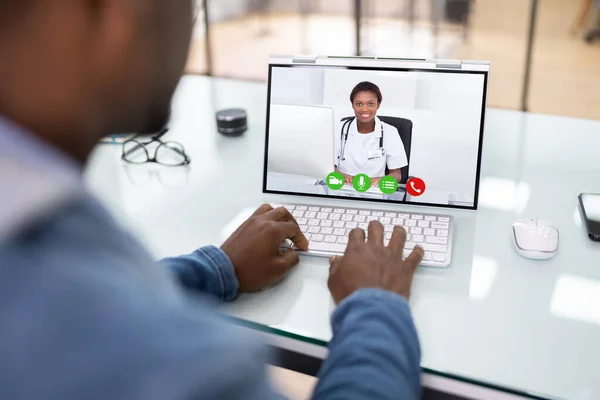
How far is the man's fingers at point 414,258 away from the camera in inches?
35.2

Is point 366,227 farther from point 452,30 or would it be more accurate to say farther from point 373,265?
point 452,30

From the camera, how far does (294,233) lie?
3.21ft

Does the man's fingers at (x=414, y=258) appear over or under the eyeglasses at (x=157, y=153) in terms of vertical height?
under

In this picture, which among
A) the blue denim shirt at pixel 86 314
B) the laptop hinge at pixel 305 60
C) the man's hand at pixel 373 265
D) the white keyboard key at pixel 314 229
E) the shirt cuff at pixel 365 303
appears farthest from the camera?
the laptop hinge at pixel 305 60

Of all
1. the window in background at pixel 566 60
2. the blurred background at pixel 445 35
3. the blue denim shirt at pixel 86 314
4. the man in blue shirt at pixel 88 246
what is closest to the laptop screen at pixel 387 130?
the man in blue shirt at pixel 88 246

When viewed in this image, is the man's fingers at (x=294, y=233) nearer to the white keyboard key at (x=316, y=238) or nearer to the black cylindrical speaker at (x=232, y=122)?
the white keyboard key at (x=316, y=238)

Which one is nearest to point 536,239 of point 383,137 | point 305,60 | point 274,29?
point 383,137

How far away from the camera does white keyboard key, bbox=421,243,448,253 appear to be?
0.96 meters

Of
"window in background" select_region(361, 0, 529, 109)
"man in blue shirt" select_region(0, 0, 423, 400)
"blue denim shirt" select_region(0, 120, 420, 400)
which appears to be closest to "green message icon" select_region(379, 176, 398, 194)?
"man in blue shirt" select_region(0, 0, 423, 400)

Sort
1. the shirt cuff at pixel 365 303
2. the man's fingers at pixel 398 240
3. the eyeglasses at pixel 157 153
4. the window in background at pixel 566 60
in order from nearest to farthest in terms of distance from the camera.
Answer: the shirt cuff at pixel 365 303 < the man's fingers at pixel 398 240 < the eyeglasses at pixel 157 153 < the window in background at pixel 566 60

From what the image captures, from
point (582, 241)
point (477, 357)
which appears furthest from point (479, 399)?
point (582, 241)

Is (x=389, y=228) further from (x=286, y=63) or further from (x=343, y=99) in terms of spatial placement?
(x=286, y=63)

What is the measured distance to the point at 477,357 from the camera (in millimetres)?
758

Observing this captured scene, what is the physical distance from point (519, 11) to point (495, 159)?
5.29 m
